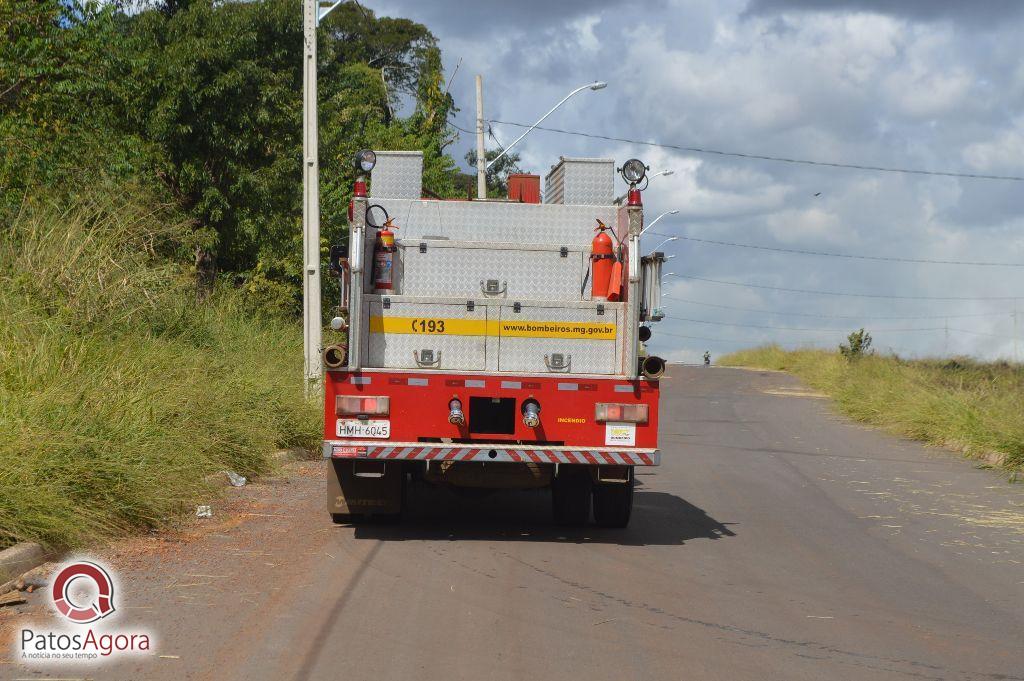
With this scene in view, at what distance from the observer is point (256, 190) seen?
72.2 feet

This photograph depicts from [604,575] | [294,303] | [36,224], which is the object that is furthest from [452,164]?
[604,575]

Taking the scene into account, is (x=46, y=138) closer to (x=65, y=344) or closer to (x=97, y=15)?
(x=97, y=15)

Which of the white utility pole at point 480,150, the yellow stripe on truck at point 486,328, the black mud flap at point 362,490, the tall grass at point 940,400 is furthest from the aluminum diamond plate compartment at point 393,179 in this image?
the white utility pole at point 480,150

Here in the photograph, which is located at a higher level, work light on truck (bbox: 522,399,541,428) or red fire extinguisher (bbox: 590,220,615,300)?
red fire extinguisher (bbox: 590,220,615,300)

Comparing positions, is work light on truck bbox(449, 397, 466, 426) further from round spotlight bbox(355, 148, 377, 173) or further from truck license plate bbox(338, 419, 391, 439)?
round spotlight bbox(355, 148, 377, 173)

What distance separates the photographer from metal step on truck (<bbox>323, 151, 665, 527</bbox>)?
932 cm

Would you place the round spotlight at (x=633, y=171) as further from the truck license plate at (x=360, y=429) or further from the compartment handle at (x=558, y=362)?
the truck license plate at (x=360, y=429)

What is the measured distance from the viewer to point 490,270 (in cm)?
1005

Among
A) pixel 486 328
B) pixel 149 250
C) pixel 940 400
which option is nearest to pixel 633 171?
pixel 486 328

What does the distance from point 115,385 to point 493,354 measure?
3.55 m

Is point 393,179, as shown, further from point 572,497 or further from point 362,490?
point 572,497

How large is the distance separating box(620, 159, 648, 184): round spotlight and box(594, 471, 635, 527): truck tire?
2.64 m

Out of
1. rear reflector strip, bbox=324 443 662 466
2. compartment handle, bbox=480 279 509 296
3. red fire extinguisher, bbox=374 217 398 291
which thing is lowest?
rear reflector strip, bbox=324 443 662 466

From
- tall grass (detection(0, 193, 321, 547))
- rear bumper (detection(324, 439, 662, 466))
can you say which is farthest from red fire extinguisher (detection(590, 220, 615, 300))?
tall grass (detection(0, 193, 321, 547))
